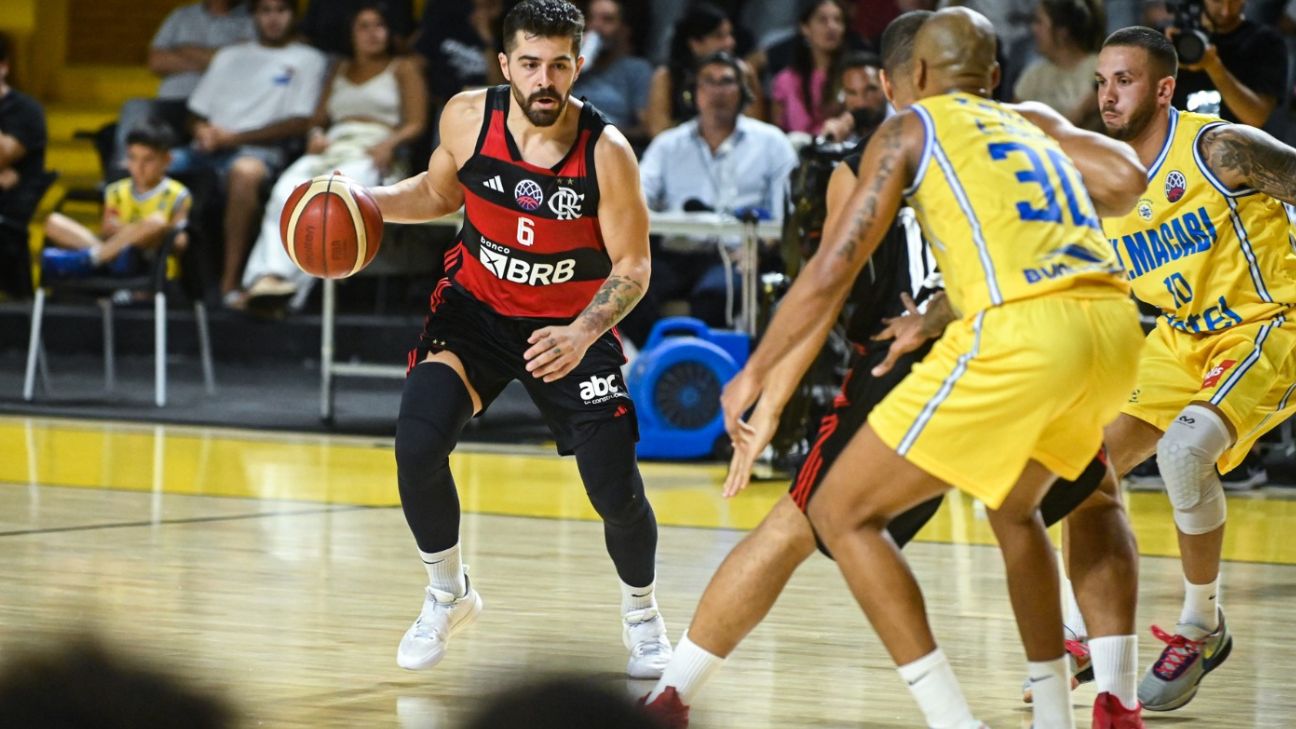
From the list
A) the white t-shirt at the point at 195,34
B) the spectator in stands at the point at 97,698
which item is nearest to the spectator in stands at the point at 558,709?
the spectator in stands at the point at 97,698

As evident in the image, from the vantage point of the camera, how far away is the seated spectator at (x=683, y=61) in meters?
10.5

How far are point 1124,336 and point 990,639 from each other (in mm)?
1846

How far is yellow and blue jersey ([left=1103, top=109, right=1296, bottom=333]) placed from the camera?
474 cm

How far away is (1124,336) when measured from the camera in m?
3.42

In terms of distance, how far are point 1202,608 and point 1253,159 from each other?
1.15 meters

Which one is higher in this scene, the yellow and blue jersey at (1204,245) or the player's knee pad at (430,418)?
the yellow and blue jersey at (1204,245)

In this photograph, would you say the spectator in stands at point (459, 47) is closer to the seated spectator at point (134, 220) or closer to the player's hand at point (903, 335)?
the seated spectator at point (134, 220)

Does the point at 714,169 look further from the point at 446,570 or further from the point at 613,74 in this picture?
the point at 446,570

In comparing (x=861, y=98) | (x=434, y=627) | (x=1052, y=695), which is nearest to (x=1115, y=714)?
(x=1052, y=695)

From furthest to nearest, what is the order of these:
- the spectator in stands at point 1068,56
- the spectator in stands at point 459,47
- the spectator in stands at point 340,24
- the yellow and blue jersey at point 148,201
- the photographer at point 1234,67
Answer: the spectator in stands at point 340,24
the spectator in stands at point 459,47
the yellow and blue jersey at point 148,201
the spectator in stands at point 1068,56
the photographer at point 1234,67

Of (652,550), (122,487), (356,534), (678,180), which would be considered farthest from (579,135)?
(678,180)

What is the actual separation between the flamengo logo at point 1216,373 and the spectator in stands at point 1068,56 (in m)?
4.76

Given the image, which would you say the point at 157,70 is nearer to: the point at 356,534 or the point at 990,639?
the point at 356,534

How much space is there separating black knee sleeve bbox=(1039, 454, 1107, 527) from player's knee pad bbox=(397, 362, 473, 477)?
1541 millimetres
